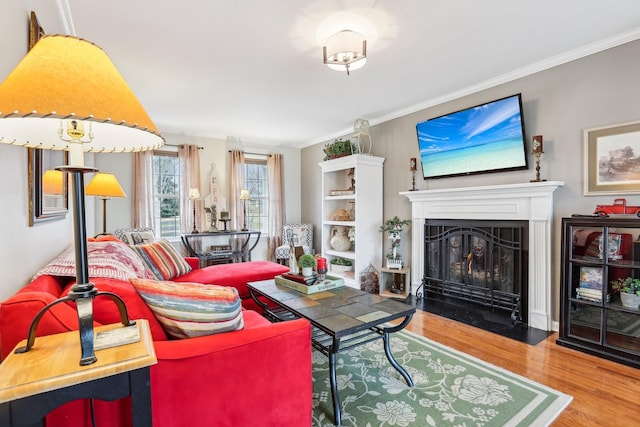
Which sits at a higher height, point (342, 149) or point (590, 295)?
point (342, 149)

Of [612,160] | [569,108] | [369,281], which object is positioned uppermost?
[569,108]

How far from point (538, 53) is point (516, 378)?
2627 mm

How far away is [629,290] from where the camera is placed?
2.25 metres

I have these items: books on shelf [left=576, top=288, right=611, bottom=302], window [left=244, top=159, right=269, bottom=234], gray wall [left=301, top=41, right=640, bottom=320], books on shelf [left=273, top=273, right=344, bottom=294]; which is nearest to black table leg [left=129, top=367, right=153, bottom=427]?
books on shelf [left=273, top=273, right=344, bottom=294]

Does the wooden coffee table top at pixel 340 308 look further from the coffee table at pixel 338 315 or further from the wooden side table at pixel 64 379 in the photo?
the wooden side table at pixel 64 379

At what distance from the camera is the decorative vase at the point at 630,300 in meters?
2.21

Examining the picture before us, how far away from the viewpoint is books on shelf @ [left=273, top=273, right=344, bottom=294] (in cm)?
226

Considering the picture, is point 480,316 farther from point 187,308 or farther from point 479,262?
point 187,308

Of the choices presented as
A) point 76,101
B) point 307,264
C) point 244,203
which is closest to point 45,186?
point 76,101

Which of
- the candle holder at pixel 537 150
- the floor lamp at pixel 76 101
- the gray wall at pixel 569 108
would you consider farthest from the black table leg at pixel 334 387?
the candle holder at pixel 537 150

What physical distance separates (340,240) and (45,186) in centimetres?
373

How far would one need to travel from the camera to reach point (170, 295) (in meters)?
1.22

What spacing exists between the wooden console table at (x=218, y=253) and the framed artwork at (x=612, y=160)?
4493 millimetres

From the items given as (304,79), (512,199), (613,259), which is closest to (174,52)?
(304,79)
